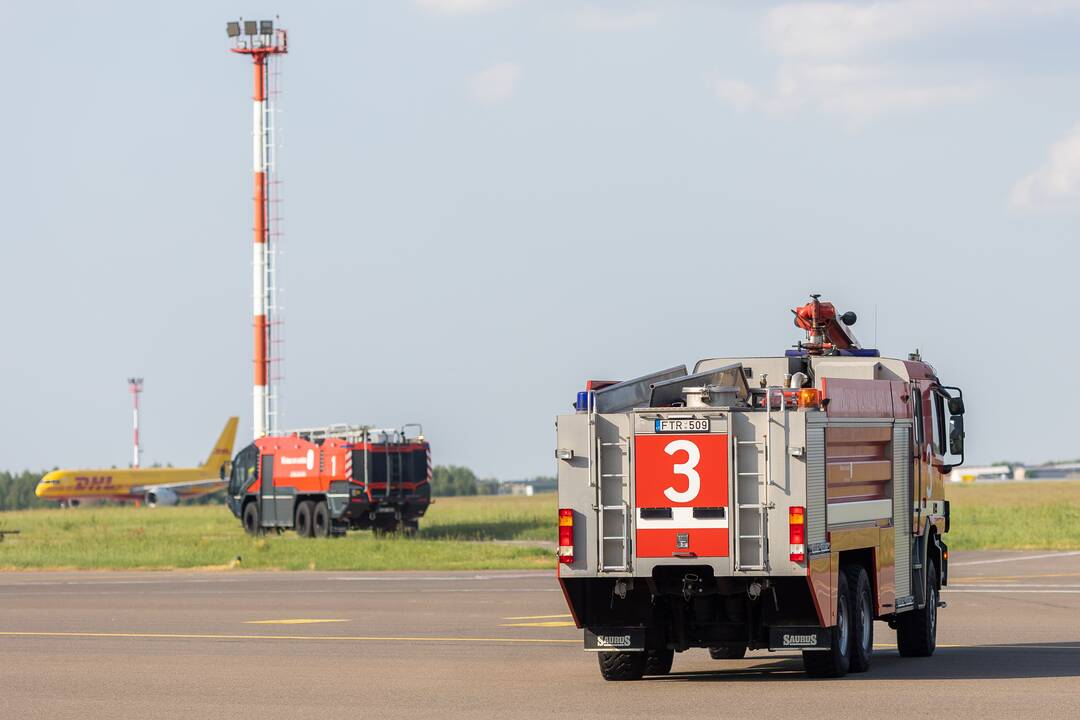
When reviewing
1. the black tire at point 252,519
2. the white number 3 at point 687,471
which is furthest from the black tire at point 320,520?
the white number 3 at point 687,471

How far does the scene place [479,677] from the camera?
17.0 meters

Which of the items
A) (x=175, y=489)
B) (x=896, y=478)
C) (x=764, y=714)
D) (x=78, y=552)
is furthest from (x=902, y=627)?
(x=175, y=489)

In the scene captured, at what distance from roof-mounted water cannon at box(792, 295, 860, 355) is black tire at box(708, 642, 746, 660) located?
359 centimetres

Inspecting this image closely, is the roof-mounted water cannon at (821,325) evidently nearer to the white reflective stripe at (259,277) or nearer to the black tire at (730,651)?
the black tire at (730,651)

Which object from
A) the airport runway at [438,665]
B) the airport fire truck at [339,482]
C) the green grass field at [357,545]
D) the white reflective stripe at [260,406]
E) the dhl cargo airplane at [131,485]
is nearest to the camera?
the airport runway at [438,665]

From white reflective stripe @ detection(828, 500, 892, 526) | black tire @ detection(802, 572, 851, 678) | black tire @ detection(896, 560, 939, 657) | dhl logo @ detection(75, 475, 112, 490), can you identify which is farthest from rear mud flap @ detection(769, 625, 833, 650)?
dhl logo @ detection(75, 475, 112, 490)

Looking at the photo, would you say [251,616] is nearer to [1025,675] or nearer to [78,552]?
[1025,675]

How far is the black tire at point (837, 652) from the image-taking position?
646 inches

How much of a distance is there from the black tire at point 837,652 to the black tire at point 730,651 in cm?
59

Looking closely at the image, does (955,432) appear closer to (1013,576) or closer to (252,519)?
(1013,576)

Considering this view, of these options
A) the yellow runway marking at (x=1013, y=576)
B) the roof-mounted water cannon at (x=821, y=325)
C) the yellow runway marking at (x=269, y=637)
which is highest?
the roof-mounted water cannon at (x=821, y=325)

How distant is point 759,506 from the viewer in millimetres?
15633

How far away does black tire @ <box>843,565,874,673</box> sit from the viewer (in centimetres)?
1697

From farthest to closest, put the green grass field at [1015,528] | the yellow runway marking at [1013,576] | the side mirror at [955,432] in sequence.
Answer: the green grass field at [1015,528] → the yellow runway marking at [1013,576] → the side mirror at [955,432]
